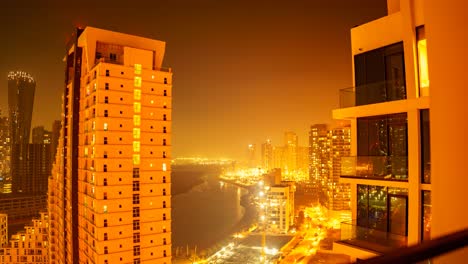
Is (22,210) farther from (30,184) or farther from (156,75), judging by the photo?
(156,75)

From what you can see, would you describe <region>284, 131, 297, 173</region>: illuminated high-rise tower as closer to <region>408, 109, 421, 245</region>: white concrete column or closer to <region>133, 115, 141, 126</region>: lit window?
<region>133, 115, 141, 126</region>: lit window

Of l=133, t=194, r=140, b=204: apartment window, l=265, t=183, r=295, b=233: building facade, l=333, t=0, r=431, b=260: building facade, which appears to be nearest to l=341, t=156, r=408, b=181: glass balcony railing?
l=333, t=0, r=431, b=260: building facade

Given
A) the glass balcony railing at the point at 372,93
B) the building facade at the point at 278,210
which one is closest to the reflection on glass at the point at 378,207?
the glass balcony railing at the point at 372,93

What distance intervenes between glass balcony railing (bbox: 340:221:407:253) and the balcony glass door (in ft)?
0.32

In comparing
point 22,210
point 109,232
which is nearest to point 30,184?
point 22,210

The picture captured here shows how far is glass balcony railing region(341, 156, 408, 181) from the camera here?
15.9ft

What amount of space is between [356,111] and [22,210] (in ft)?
164

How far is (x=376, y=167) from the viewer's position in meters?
5.10

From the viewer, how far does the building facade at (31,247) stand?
19797 mm

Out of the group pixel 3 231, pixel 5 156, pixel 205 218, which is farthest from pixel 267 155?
pixel 3 231

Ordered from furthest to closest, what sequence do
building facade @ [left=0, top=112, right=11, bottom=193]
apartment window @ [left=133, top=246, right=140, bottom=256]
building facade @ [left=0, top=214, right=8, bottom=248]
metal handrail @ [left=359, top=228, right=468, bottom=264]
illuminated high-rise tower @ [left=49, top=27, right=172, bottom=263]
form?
building facade @ [left=0, top=112, right=11, bottom=193]
building facade @ [left=0, top=214, right=8, bottom=248]
apartment window @ [left=133, top=246, right=140, bottom=256]
illuminated high-rise tower @ [left=49, top=27, right=172, bottom=263]
metal handrail @ [left=359, top=228, right=468, bottom=264]

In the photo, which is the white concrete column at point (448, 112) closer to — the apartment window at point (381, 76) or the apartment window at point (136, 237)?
the apartment window at point (381, 76)

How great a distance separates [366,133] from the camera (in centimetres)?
561

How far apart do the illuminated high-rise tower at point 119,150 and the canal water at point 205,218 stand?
66.8ft
